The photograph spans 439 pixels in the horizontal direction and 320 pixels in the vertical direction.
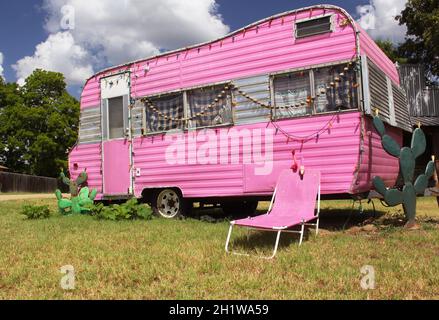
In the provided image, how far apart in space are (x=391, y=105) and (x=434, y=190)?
1.65 meters

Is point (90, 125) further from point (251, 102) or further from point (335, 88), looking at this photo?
point (335, 88)

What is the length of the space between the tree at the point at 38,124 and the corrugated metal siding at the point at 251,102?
33.2 m

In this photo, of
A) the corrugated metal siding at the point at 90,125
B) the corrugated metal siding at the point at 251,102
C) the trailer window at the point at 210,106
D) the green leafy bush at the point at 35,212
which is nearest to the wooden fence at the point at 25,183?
the corrugated metal siding at the point at 90,125

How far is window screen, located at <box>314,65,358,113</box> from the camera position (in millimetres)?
7000

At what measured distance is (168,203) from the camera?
928 cm

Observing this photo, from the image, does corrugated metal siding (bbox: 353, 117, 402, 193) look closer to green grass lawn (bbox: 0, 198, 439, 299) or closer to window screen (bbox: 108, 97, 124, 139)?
green grass lawn (bbox: 0, 198, 439, 299)

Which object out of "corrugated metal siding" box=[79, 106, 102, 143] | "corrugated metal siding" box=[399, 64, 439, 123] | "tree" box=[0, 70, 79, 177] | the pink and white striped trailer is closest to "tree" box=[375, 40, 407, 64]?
"corrugated metal siding" box=[399, 64, 439, 123]

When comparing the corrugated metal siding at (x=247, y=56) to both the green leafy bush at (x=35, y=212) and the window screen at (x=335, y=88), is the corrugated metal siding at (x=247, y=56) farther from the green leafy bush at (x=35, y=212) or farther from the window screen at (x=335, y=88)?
the green leafy bush at (x=35, y=212)

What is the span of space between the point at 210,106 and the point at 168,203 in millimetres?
2198

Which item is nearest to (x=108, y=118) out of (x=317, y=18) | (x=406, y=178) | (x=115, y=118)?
(x=115, y=118)

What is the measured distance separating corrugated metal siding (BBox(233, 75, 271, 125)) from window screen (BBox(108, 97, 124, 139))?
2941 mm

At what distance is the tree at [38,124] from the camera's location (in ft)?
127

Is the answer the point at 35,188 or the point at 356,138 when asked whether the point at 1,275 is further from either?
the point at 35,188

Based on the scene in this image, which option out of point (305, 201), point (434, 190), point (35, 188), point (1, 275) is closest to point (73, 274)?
point (1, 275)
